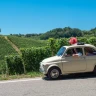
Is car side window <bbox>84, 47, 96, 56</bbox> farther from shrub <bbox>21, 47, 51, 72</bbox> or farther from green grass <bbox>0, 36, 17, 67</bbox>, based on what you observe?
green grass <bbox>0, 36, 17, 67</bbox>

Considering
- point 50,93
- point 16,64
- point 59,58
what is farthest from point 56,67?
point 16,64

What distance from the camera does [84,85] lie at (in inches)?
371

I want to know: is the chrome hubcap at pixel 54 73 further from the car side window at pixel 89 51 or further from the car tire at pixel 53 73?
the car side window at pixel 89 51

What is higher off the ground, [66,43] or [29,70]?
[66,43]

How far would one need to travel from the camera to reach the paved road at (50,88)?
8.38 m

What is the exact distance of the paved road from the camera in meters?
8.38

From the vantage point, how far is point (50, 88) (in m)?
9.20

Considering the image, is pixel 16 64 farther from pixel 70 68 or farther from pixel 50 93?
pixel 50 93

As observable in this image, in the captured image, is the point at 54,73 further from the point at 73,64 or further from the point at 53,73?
the point at 73,64

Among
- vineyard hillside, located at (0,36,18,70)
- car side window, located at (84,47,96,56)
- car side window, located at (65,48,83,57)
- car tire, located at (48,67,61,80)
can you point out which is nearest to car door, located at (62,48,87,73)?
car side window, located at (65,48,83,57)

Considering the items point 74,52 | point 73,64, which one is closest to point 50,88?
point 73,64

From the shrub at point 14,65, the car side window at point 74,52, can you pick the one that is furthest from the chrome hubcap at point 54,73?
the shrub at point 14,65

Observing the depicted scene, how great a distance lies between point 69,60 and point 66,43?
455cm

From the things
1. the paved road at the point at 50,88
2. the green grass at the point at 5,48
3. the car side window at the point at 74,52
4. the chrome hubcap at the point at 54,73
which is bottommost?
the paved road at the point at 50,88
